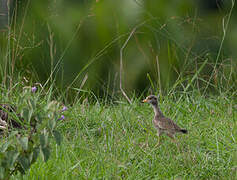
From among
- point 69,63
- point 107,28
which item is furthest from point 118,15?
point 69,63

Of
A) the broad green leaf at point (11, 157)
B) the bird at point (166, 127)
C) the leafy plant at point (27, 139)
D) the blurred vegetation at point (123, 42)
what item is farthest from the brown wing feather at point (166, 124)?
the blurred vegetation at point (123, 42)

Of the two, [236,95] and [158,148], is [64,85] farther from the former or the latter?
[158,148]

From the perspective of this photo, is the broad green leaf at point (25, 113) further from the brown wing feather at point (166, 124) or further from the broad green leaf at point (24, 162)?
the brown wing feather at point (166, 124)

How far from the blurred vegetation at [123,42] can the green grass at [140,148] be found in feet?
3.00

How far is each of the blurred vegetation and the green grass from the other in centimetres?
91

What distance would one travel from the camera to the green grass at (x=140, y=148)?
8.74ft

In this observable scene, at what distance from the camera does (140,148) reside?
2.95 metres

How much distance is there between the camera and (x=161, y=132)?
10.7 feet

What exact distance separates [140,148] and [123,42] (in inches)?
91.3

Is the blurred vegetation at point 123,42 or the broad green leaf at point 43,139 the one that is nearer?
the broad green leaf at point 43,139

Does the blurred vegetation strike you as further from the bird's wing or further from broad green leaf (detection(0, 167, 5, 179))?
broad green leaf (detection(0, 167, 5, 179))

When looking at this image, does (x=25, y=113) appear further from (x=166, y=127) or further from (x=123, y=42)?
(x=123, y=42)

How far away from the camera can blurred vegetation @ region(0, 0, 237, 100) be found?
497 centimetres

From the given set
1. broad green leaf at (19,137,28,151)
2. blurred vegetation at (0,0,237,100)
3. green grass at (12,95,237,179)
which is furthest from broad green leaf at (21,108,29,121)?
blurred vegetation at (0,0,237,100)
